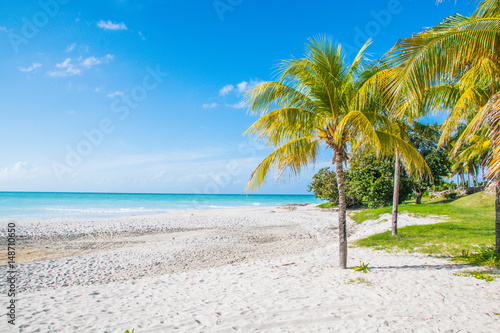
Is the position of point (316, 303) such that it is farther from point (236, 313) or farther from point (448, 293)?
point (448, 293)

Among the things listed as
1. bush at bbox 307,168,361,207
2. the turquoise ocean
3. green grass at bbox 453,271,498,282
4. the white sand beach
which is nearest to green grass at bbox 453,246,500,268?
the white sand beach

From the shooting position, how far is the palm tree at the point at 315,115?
6555 millimetres

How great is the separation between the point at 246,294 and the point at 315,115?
14.8ft

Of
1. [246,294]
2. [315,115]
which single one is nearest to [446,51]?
[315,115]

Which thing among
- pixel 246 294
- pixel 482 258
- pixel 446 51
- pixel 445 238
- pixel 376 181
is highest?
pixel 446 51

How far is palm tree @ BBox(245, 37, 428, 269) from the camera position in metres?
6.55

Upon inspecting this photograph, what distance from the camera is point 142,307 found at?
4809 mm

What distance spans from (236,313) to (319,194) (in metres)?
28.8

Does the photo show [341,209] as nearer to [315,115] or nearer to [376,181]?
[315,115]

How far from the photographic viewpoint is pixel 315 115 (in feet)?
22.3

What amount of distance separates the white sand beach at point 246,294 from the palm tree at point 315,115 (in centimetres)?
175

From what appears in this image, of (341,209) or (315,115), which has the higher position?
(315,115)

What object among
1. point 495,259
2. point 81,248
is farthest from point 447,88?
point 81,248

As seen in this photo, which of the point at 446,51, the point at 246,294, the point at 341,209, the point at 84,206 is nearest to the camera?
the point at 446,51
